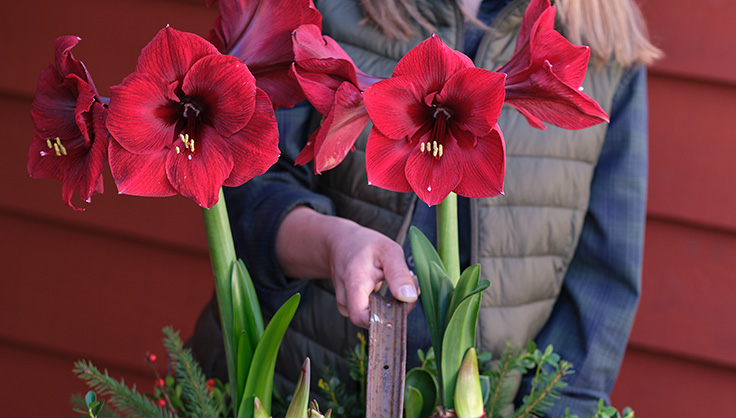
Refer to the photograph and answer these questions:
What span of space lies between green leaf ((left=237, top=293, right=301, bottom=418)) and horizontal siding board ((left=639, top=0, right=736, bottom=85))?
1.03 meters

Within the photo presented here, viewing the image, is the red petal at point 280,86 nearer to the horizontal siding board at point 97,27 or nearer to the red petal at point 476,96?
the red petal at point 476,96

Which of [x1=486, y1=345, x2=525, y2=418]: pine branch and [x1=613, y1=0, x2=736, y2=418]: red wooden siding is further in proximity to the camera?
[x1=613, y1=0, x2=736, y2=418]: red wooden siding

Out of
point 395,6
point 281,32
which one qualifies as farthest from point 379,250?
point 395,6

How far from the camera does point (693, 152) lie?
1177 millimetres

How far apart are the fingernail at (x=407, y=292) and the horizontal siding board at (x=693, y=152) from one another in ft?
3.22

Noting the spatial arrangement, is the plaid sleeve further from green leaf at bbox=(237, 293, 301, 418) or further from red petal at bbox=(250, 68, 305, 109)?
red petal at bbox=(250, 68, 305, 109)

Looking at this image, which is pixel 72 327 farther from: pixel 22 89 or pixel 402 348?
pixel 402 348

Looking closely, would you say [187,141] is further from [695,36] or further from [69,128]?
[695,36]

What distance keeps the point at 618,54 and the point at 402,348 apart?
70 centimetres

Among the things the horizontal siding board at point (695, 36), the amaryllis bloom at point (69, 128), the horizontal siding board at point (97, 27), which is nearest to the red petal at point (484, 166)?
the amaryllis bloom at point (69, 128)

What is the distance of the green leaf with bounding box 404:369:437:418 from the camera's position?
1.62ft

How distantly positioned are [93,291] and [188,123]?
4.42 feet

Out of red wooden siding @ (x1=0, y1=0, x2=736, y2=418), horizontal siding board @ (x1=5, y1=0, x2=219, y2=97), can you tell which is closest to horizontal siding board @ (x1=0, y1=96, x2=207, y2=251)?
red wooden siding @ (x1=0, y1=0, x2=736, y2=418)

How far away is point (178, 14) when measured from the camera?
1.32 metres
